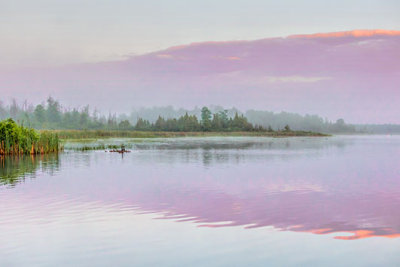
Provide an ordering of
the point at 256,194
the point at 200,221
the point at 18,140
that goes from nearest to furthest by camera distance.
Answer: the point at 200,221 → the point at 256,194 → the point at 18,140

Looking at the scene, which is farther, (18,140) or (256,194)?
(18,140)

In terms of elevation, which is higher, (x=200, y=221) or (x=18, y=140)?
(x=18, y=140)

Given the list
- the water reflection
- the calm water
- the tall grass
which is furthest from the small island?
the calm water

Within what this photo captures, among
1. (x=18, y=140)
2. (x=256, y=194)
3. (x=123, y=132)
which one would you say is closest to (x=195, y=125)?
(x=123, y=132)

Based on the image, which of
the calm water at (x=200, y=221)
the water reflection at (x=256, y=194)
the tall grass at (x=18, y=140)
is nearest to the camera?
the calm water at (x=200, y=221)

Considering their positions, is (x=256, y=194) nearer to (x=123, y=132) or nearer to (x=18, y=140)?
(x=18, y=140)

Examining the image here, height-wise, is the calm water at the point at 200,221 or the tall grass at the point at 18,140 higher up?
the tall grass at the point at 18,140

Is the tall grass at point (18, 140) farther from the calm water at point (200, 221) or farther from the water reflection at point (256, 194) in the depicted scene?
the calm water at point (200, 221)

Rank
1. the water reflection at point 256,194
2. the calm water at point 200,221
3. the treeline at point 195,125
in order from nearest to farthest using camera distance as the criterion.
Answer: the calm water at point 200,221 → the water reflection at point 256,194 → the treeline at point 195,125

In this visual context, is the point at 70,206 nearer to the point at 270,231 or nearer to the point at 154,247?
the point at 154,247

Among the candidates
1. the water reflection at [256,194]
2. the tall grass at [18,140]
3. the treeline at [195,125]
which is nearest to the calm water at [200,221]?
the water reflection at [256,194]

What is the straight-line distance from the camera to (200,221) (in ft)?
43.1

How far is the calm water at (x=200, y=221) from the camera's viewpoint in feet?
31.9

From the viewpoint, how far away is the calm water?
9.72 metres
